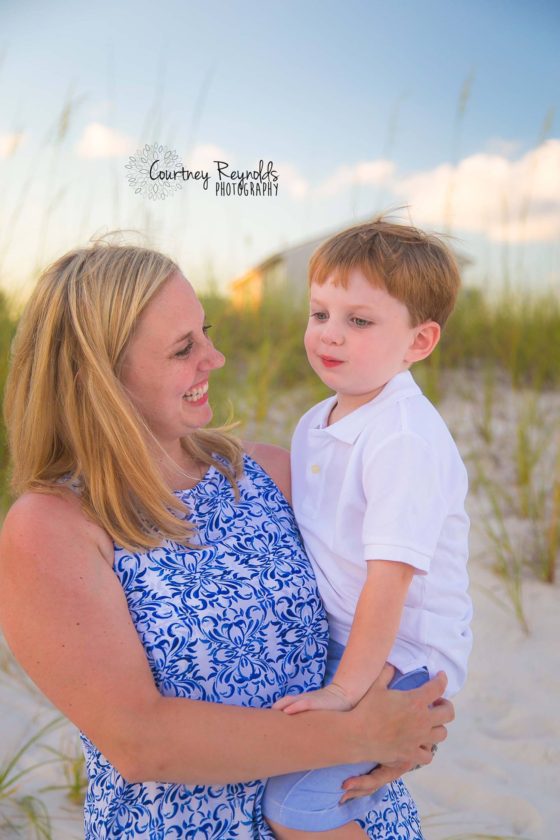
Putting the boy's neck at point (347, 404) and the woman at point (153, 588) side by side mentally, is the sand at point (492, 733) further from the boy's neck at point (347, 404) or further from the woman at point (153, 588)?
the boy's neck at point (347, 404)

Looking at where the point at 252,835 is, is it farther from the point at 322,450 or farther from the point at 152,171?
the point at 152,171

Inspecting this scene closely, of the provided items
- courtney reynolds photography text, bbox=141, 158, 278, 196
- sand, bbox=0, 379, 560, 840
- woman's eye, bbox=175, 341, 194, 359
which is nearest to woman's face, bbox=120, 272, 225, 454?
woman's eye, bbox=175, 341, 194, 359

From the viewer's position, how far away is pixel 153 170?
3.28 meters

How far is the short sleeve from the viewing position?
5.10 feet

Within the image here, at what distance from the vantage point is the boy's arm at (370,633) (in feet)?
5.04

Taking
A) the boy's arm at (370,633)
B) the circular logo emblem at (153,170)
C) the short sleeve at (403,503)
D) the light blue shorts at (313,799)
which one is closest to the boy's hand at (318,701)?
the boy's arm at (370,633)

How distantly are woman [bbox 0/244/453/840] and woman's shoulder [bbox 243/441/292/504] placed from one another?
119 millimetres

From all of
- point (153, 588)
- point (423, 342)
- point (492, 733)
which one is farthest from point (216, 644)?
point (492, 733)

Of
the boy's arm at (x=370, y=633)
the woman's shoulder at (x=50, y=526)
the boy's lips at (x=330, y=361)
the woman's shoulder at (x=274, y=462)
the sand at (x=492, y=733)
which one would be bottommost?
the sand at (x=492, y=733)

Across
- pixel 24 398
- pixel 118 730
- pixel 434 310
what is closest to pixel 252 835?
pixel 118 730

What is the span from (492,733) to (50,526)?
2.24 meters

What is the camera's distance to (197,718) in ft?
4.63

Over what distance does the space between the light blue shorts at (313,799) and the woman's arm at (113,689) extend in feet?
0.24

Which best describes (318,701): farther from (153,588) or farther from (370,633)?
(153,588)
